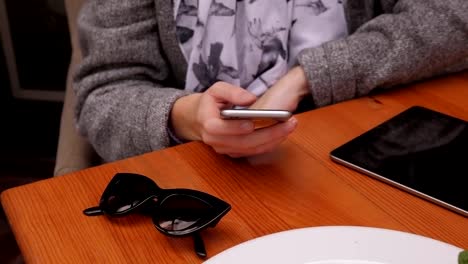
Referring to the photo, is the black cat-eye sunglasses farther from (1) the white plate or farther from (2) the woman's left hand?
(2) the woman's left hand

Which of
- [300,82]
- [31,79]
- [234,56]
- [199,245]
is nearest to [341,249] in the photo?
[199,245]

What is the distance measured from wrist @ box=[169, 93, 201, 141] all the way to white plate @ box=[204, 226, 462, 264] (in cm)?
28

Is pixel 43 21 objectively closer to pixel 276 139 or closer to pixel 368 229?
pixel 276 139

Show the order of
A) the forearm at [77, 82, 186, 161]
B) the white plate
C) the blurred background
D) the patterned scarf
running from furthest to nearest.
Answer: the blurred background < the patterned scarf < the forearm at [77, 82, 186, 161] < the white plate

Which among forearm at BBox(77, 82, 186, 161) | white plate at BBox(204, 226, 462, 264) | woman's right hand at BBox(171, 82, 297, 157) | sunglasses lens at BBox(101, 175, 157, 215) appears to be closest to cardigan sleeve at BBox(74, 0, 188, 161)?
forearm at BBox(77, 82, 186, 161)

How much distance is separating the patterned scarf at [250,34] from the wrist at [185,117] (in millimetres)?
151

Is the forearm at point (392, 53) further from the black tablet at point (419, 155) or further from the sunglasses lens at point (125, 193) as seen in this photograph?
the sunglasses lens at point (125, 193)

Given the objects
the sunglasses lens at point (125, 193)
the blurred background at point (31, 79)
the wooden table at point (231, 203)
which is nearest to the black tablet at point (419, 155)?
the wooden table at point (231, 203)

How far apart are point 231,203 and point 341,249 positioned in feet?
0.48

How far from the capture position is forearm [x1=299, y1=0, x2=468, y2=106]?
30.7 inches

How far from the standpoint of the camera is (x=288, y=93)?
0.78 m

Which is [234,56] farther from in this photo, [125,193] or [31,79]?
[31,79]

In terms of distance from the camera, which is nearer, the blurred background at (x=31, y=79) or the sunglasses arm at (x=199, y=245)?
the sunglasses arm at (x=199, y=245)

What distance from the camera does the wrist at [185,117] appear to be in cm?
73
